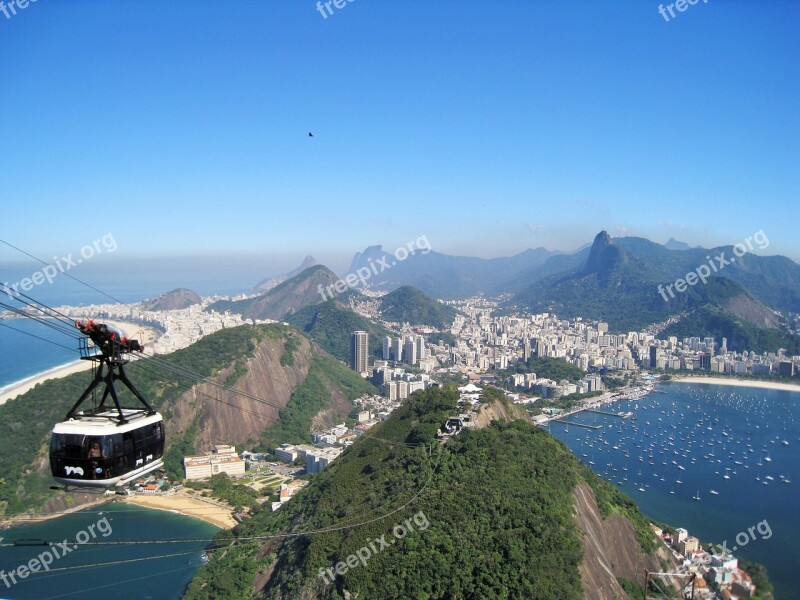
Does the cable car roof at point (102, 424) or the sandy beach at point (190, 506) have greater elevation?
the cable car roof at point (102, 424)

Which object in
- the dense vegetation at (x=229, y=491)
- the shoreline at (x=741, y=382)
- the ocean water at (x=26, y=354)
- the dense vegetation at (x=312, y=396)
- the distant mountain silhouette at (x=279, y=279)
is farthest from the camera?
the distant mountain silhouette at (x=279, y=279)

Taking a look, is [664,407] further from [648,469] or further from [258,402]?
[258,402]

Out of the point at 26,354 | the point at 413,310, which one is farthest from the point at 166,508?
the point at 413,310

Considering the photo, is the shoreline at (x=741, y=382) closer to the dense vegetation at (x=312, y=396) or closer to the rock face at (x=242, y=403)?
the dense vegetation at (x=312, y=396)

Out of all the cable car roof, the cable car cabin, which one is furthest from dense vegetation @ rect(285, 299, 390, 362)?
the cable car cabin

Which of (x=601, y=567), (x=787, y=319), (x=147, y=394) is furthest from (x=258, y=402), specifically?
(x=787, y=319)

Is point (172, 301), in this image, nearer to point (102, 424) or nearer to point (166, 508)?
point (166, 508)

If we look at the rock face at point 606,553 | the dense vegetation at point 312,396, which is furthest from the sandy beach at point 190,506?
the rock face at point 606,553
